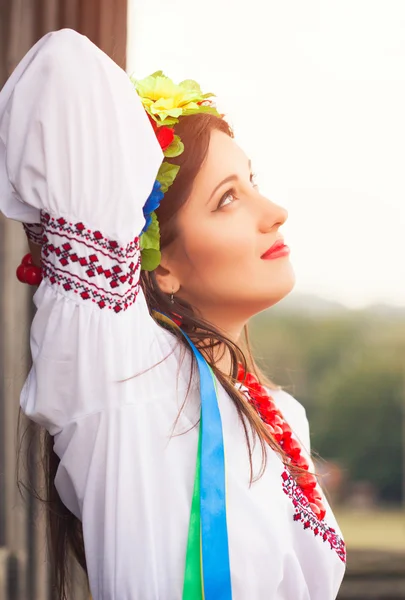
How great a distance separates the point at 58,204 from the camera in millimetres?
865

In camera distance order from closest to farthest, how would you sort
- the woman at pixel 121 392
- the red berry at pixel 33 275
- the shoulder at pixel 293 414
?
1. the woman at pixel 121 392
2. the red berry at pixel 33 275
3. the shoulder at pixel 293 414

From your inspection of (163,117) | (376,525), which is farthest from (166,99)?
(376,525)

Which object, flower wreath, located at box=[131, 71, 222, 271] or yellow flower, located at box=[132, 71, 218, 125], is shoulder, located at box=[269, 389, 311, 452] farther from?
yellow flower, located at box=[132, 71, 218, 125]

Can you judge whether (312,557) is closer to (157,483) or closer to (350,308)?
(157,483)

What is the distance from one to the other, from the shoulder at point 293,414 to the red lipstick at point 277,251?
0.83 ft

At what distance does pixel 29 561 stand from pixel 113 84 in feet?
4.58

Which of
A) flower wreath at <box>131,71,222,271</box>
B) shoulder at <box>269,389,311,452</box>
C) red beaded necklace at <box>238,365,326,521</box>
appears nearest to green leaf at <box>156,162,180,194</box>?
flower wreath at <box>131,71,222,271</box>

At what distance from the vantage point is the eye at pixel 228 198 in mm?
1140

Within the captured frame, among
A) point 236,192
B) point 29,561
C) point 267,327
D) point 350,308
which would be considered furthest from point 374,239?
point 236,192

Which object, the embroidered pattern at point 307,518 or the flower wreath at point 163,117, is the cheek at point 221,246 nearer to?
the flower wreath at point 163,117

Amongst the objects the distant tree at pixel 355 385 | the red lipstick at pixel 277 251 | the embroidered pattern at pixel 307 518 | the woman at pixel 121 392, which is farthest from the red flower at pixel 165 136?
the distant tree at pixel 355 385

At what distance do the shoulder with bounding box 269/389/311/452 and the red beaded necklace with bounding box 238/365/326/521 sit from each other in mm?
74

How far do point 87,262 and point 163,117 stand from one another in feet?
1.04

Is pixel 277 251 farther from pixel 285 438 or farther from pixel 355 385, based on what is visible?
pixel 355 385
